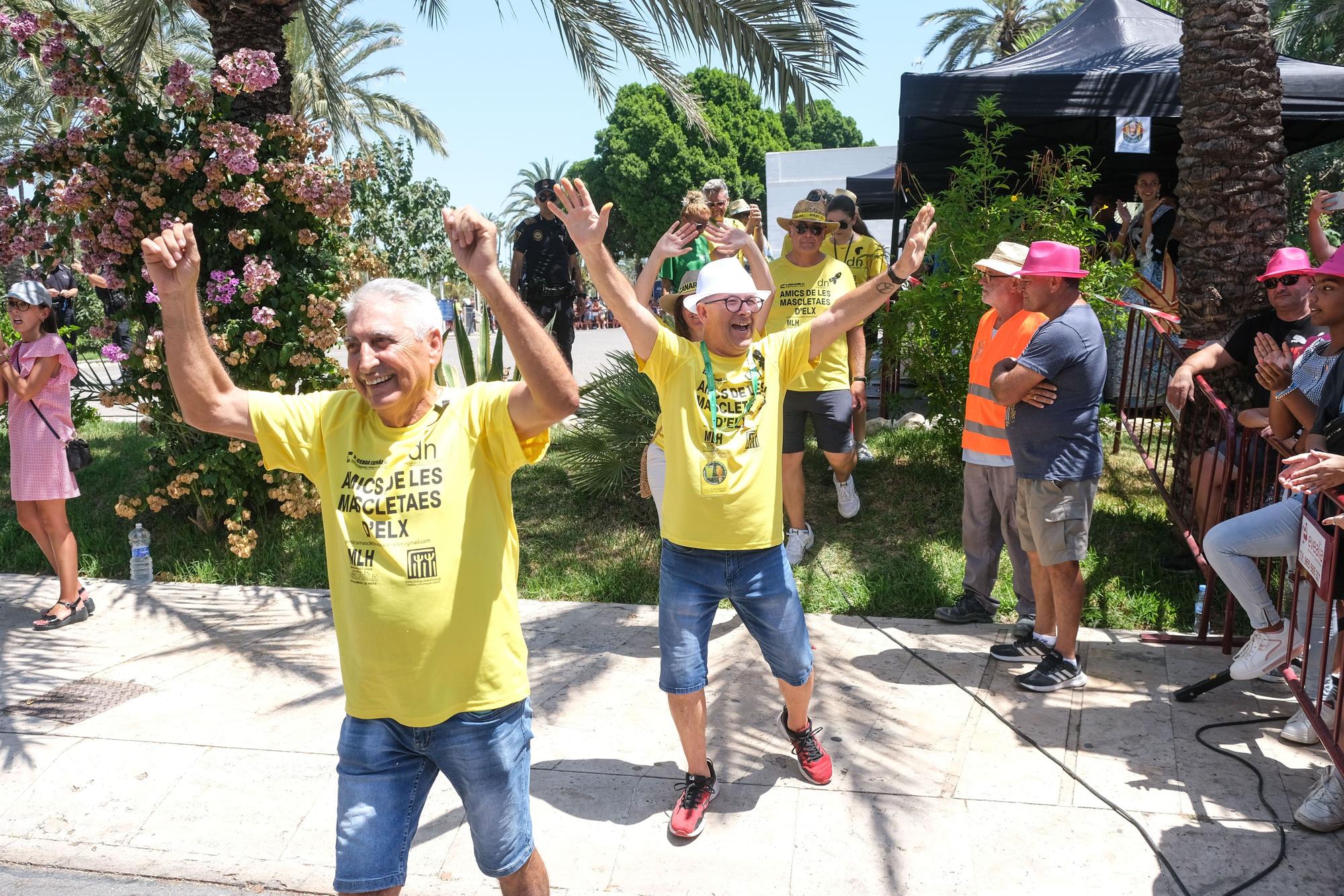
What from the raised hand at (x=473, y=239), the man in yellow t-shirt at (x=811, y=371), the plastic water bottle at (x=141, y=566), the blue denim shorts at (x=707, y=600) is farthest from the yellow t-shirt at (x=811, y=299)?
the plastic water bottle at (x=141, y=566)

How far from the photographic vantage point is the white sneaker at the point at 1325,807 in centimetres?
349

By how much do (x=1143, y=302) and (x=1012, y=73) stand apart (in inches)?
77.3

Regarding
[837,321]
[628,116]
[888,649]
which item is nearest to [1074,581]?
[888,649]

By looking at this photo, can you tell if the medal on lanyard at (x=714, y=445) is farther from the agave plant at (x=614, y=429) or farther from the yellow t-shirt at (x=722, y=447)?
the agave plant at (x=614, y=429)

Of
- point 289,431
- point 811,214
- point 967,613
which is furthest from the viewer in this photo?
point 811,214

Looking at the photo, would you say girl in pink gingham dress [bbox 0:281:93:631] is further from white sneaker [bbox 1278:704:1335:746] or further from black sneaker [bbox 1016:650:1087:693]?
white sneaker [bbox 1278:704:1335:746]

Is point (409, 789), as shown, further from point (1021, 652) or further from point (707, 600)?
point (1021, 652)

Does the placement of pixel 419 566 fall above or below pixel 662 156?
below

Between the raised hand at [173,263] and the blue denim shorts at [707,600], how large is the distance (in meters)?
1.77

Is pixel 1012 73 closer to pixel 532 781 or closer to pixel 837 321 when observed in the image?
pixel 837 321

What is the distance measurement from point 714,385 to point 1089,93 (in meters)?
5.83

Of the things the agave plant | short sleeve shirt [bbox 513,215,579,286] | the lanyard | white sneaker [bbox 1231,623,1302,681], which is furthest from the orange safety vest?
short sleeve shirt [bbox 513,215,579,286]

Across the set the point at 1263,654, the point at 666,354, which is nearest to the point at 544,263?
the point at 666,354

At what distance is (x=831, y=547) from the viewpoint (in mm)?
6590
